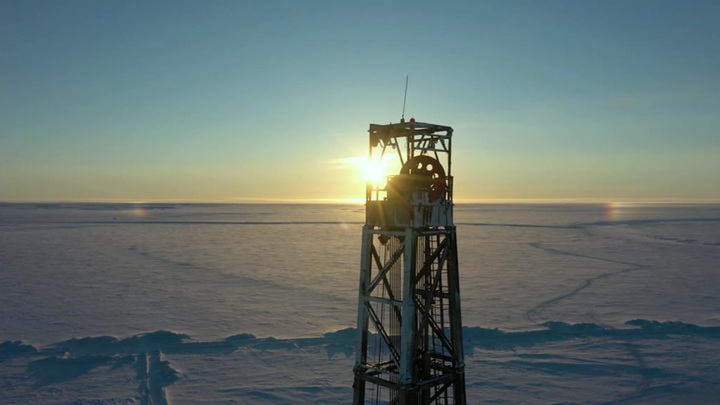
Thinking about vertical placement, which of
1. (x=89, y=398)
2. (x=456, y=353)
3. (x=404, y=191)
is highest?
(x=404, y=191)

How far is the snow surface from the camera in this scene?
18.5m

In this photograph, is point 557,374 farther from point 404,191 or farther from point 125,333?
point 125,333

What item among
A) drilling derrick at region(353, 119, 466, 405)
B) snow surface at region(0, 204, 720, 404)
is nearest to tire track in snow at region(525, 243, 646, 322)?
snow surface at region(0, 204, 720, 404)

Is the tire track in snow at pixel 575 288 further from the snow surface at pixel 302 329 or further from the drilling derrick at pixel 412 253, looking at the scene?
the drilling derrick at pixel 412 253

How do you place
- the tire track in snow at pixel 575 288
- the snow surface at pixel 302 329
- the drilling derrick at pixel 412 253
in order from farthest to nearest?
the tire track in snow at pixel 575 288 → the snow surface at pixel 302 329 → the drilling derrick at pixel 412 253

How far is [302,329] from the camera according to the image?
25.4 meters

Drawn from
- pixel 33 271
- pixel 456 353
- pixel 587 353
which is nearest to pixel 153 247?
pixel 33 271

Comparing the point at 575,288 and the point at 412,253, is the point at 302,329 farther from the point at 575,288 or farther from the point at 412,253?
the point at 575,288

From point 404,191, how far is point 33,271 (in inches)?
1647

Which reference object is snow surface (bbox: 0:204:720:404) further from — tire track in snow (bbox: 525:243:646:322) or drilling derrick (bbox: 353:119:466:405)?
drilling derrick (bbox: 353:119:466:405)

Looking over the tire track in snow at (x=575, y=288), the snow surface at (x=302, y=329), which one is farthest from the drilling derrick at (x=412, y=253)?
the tire track in snow at (x=575, y=288)

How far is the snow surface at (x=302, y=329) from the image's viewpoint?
1850cm

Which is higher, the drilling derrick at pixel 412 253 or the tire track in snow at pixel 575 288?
the drilling derrick at pixel 412 253

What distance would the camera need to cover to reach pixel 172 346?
892 inches
